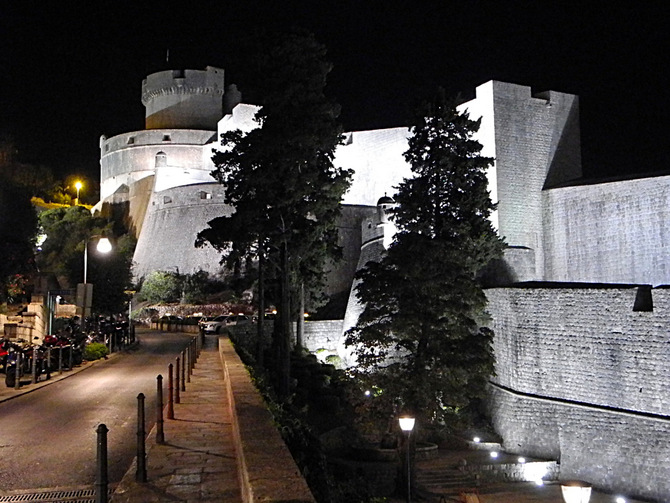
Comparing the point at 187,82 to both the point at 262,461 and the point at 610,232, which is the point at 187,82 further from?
the point at 262,461

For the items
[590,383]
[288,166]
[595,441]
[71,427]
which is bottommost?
[595,441]

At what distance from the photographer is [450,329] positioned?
54.5 feet

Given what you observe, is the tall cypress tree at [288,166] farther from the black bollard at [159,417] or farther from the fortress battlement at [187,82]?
the fortress battlement at [187,82]

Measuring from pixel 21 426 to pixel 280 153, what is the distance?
10824mm

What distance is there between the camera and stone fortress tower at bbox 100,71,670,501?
53.8 ft

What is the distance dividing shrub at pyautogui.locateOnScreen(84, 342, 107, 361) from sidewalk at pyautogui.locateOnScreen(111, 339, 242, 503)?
935 centimetres

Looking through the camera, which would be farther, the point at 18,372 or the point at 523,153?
the point at 523,153

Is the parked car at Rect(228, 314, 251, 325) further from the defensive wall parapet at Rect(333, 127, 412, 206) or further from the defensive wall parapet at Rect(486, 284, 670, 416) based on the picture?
the defensive wall parapet at Rect(486, 284, 670, 416)

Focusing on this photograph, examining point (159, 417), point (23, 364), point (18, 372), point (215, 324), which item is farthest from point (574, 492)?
point (215, 324)

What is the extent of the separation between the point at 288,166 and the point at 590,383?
33.0 ft

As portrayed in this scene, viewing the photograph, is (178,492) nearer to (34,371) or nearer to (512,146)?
(34,371)

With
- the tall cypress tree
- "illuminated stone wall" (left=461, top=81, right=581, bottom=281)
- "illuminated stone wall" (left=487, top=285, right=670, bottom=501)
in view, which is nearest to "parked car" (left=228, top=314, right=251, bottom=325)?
"illuminated stone wall" (left=461, top=81, right=581, bottom=281)

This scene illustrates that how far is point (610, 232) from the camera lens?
23969mm

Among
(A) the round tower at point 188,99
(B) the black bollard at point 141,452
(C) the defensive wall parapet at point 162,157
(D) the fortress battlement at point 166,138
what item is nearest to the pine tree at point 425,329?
(B) the black bollard at point 141,452
